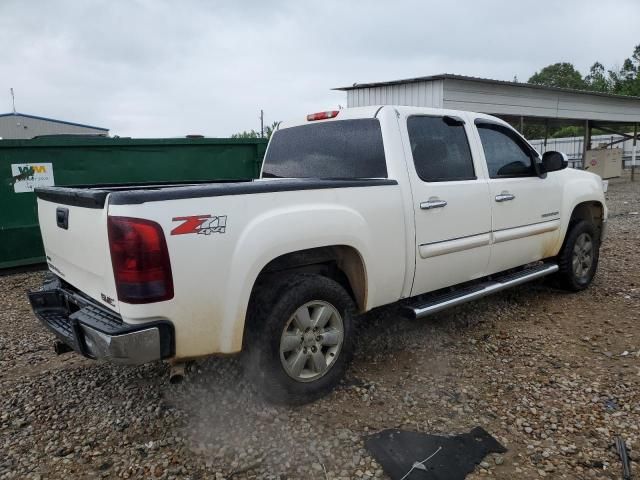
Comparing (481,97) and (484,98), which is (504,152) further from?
(484,98)

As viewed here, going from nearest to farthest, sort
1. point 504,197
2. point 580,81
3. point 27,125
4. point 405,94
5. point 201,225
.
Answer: point 201,225 → point 504,197 → point 405,94 → point 27,125 → point 580,81

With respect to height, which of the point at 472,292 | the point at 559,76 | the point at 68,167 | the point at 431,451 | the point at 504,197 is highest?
the point at 559,76

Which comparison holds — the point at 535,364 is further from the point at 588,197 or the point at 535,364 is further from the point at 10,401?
the point at 10,401

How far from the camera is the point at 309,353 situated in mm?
3160

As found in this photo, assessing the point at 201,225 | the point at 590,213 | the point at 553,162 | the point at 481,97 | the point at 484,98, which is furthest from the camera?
the point at 484,98

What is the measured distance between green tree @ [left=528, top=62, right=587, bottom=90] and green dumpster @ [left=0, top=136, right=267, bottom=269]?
6532cm

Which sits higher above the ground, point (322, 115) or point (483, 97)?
point (483, 97)

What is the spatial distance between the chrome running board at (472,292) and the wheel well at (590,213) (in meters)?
0.72

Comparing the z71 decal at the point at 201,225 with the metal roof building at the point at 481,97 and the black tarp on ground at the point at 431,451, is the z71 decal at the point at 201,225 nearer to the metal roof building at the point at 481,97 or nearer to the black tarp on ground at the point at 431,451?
the black tarp on ground at the point at 431,451

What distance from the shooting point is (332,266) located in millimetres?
3492

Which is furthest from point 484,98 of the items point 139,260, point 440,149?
point 139,260

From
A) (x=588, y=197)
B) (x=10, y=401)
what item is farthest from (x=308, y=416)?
(x=588, y=197)

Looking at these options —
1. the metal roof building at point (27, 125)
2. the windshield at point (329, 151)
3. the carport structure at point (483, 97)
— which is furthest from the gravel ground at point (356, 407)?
the metal roof building at point (27, 125)

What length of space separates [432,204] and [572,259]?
2.50 meters
